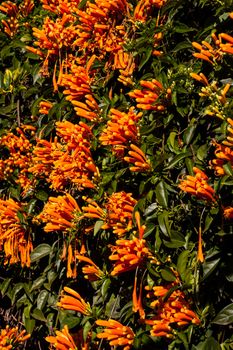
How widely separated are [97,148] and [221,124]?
2.86 ft

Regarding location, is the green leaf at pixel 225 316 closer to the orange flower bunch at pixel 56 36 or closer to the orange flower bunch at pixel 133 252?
the orange flower bunch at pixel 133 252

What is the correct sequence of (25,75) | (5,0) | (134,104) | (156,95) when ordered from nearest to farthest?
(156,95) → (134,104) → (25,75) → (5,0)

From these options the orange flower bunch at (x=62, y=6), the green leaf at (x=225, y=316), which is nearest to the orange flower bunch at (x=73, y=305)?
the green leaf at (x=225, y=316)

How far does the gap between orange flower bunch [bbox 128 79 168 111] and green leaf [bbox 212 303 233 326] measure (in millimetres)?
992

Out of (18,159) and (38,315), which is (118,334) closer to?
(38,315)

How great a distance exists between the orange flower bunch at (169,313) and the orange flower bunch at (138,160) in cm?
55

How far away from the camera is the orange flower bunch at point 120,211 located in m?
2.90

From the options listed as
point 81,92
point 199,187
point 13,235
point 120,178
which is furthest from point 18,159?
point 199,187

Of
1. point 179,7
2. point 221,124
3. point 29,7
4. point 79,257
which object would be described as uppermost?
point 179,7

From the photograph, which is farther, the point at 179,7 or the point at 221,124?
the point at 179,7

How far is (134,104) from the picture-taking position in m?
3.31

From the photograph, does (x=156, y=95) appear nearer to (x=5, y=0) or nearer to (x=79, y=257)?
(x=79, y=257)

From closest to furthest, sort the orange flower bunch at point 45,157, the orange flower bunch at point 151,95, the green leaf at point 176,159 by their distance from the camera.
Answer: the green leaf at point 176,159
the orange flower bunch at point 151,95
the orange flower bunch at point 45,157

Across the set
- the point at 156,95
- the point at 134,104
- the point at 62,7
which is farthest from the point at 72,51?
the point at 156,95
